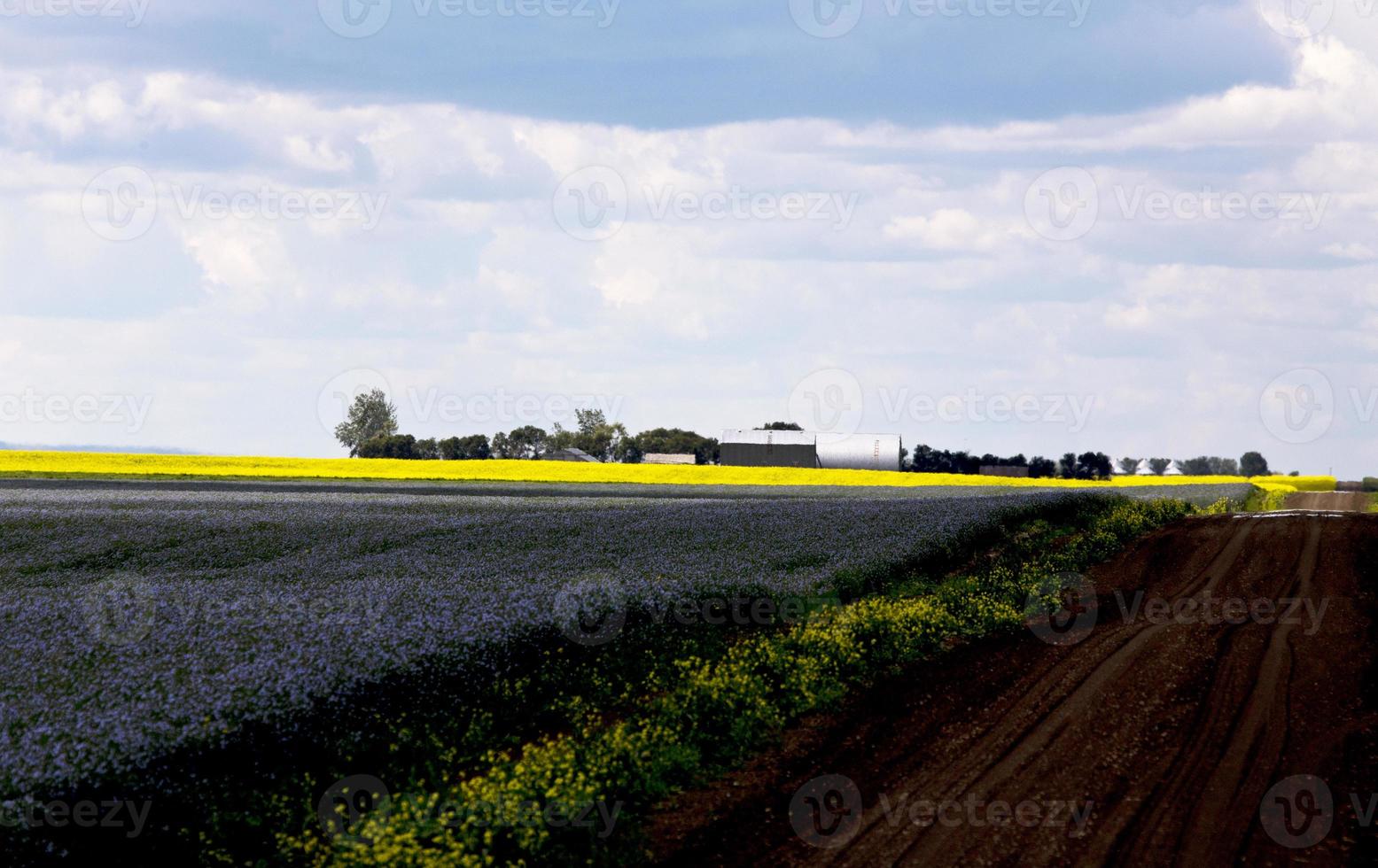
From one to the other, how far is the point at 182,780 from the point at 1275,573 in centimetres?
2319

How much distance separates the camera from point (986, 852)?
30.1ft

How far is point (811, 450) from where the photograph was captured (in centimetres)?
11075

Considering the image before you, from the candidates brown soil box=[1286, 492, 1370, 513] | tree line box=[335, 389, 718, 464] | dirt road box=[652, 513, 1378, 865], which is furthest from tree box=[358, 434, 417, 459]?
dirt road box=[652, 513, 1378, 865]

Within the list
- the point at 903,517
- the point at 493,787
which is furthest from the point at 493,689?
the point at 903,517

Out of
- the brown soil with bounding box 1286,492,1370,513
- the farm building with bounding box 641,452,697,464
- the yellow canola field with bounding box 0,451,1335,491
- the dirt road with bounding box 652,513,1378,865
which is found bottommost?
the dirt road with bounding box 652,513,1378,865

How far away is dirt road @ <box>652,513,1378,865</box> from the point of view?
31.0ft

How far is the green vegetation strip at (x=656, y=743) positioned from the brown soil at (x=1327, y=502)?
146 feet

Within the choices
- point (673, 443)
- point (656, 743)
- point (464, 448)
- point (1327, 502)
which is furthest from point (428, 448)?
point (656, 743)

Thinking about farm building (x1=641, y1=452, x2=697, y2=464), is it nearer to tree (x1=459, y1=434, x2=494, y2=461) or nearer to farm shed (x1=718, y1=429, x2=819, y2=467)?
farm shed (x1=718, y1=429, x2=819, y2=467)

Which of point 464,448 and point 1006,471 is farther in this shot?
point 464,448

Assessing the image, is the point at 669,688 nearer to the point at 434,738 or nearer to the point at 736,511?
the point at 434,738

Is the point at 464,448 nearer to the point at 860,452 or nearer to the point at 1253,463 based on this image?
the point at 860,452

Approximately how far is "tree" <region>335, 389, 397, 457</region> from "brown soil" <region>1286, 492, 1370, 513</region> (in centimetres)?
12493

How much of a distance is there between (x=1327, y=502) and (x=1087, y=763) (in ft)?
205
